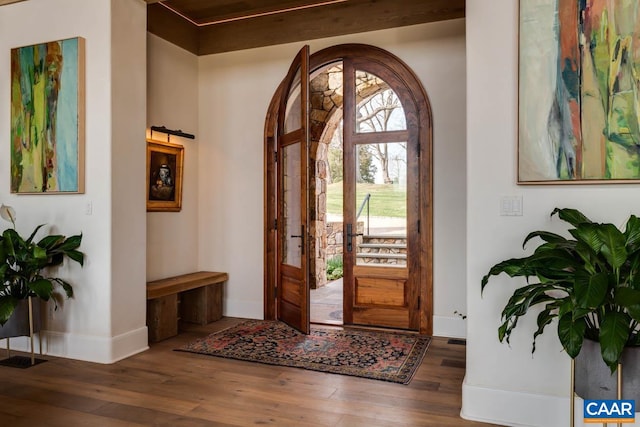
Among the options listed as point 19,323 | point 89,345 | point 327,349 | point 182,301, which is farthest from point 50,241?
point 327,349

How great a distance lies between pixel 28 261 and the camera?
10.9ft

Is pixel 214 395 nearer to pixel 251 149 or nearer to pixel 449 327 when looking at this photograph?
pixel 449 327

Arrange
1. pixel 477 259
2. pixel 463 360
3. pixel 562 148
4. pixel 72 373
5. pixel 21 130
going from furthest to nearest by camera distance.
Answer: pixel 21 130 < pixel 463 360 < pixel 72 373 < pixel 477 259 < pixel 562 148

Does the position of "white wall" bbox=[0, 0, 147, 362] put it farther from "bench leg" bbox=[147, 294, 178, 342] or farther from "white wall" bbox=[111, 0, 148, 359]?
"bench leg" bbox=[147, 294, 178, 342]

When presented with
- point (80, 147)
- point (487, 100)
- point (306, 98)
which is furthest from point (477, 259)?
point (80, 147)

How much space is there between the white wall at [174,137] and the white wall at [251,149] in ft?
0.34

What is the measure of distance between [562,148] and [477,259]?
749 mm

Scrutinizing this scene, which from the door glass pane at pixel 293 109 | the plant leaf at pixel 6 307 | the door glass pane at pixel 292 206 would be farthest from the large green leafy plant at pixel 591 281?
the plant leaf at pixel 6 307

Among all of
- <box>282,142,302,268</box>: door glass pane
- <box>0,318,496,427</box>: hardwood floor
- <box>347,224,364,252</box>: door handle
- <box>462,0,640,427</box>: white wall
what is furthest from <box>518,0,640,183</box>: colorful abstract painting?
<box>282,142,302,268</box>: door glass pane

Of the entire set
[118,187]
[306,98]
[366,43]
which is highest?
[366,43]

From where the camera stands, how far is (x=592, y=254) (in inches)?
76.4

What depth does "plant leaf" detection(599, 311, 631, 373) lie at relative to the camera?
1702mm

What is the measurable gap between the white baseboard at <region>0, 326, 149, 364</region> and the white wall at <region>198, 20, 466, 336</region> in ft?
4.56

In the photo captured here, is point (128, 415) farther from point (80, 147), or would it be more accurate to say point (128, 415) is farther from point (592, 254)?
point (592, 254)
